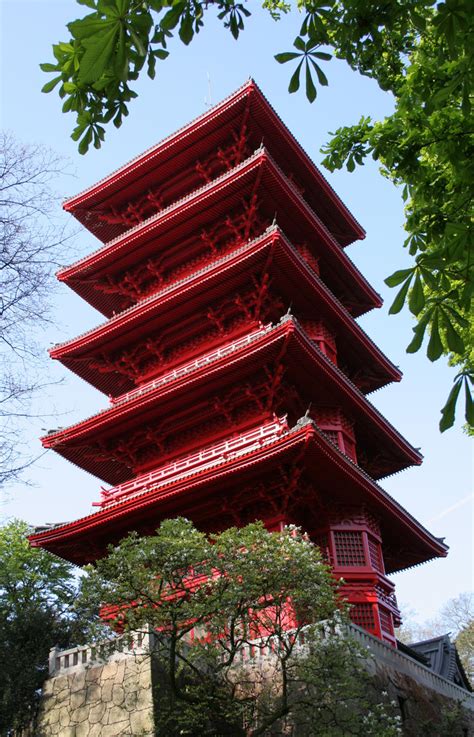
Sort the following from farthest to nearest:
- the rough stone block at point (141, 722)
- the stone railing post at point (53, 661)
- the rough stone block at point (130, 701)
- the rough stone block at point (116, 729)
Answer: the stone railing post at point (53, 661) < the rough stone block at point (130, 701) < the rough stone block at point (116, 729) < the rough stone block at point (141, 722)

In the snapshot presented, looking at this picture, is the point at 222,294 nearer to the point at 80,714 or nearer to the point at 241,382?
the point at 241,382

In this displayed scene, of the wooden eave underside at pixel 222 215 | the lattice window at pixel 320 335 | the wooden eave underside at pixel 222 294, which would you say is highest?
the wooden eave underside at pixel 222 215

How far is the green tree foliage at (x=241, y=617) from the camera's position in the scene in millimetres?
9539

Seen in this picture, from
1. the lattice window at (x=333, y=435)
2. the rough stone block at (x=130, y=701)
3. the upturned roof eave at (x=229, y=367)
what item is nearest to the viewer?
the rough stone block at (x=130, y=701)

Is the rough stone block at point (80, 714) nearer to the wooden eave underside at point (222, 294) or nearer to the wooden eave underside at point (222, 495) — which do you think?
the wooden eave underside at point (222, 495)

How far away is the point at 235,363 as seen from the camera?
1459cm

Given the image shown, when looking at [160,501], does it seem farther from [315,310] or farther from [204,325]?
[315,310]

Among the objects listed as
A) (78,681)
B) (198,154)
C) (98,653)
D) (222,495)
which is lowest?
(78,681)

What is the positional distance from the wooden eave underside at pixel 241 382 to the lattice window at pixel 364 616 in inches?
180

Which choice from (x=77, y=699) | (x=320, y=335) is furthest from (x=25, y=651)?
(x=320, y=335)

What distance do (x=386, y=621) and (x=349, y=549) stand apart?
155 cm

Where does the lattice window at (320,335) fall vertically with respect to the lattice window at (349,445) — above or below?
above

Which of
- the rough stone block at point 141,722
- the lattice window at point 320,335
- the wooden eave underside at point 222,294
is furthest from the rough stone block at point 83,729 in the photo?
the lattice window at point 320,335

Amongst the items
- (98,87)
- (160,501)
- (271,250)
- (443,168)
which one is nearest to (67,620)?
(160,501)
